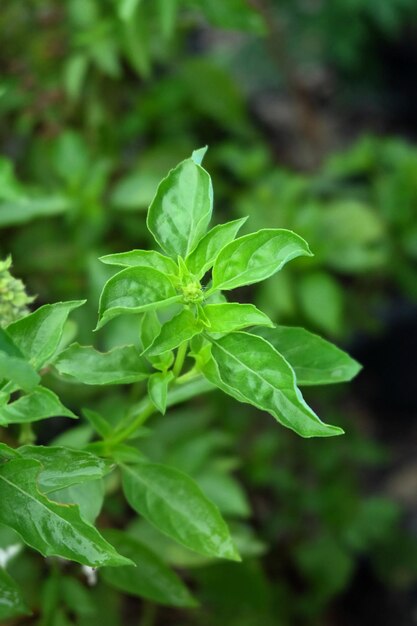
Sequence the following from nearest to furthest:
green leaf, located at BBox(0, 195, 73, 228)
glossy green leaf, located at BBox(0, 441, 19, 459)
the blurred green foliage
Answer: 1. glossy green leaf, located at BBox(0, 441, 19, 459)
2. green leaf, located at BBox(0, 195, 73, 228)
3. the blurred green foliage

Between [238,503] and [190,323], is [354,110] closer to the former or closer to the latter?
[238,503]

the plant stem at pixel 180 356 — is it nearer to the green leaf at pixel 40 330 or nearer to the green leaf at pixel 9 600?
the green leaf at pixel 40 330

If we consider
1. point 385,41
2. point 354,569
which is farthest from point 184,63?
point 354,569

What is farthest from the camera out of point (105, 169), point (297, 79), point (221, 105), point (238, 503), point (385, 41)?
point (385, 41)

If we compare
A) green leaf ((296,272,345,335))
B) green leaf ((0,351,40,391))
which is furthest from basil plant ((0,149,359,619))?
green leaf ((296,272,345,335))

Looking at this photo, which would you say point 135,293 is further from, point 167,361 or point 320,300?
point 320,300

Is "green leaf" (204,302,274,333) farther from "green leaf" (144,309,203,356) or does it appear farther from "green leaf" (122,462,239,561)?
"green leaf" (122,462,239,561)

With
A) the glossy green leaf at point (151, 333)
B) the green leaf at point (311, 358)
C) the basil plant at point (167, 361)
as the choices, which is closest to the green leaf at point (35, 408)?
the basil plant at point (167, 361)
